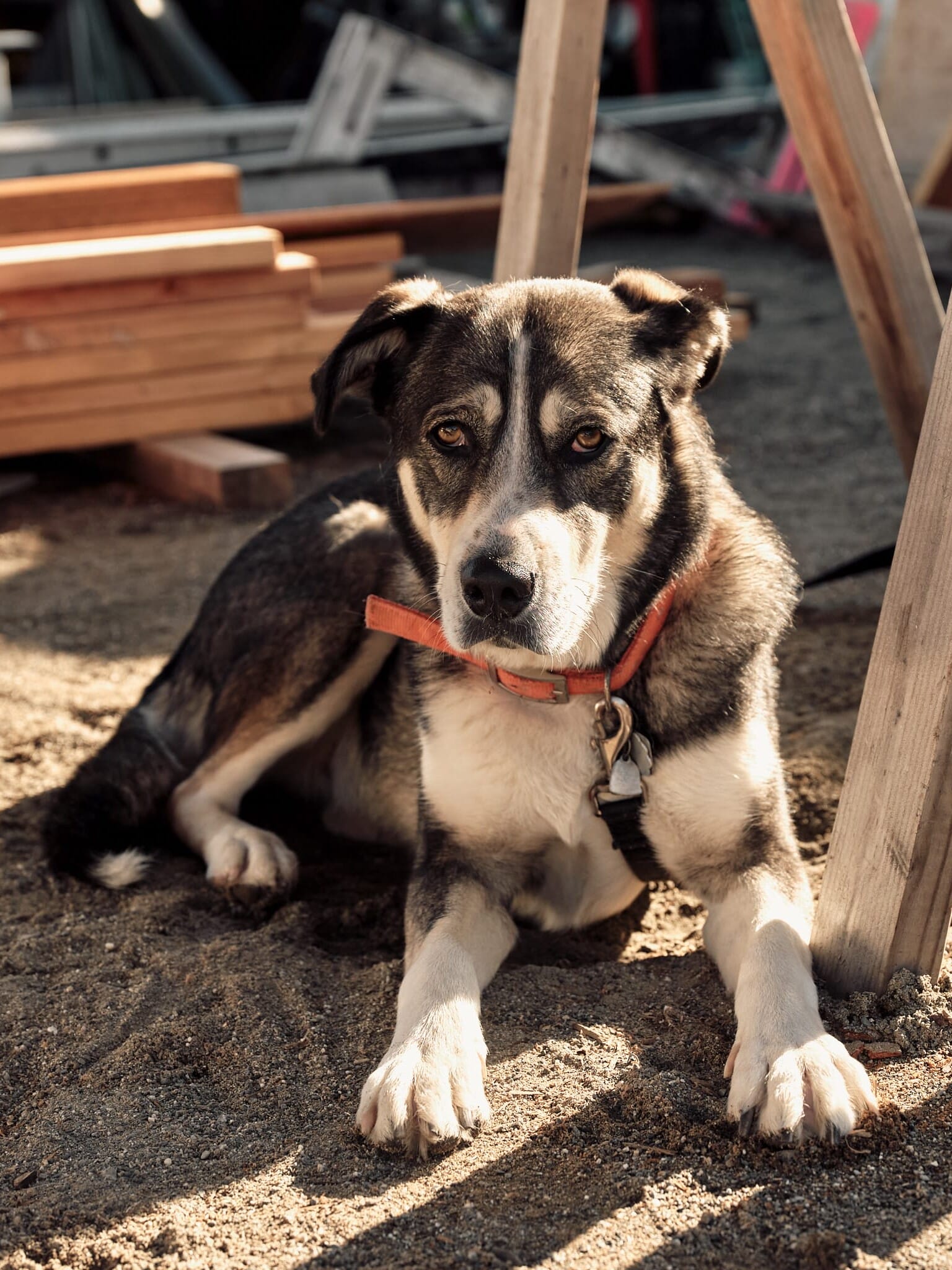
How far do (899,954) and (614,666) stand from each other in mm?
822

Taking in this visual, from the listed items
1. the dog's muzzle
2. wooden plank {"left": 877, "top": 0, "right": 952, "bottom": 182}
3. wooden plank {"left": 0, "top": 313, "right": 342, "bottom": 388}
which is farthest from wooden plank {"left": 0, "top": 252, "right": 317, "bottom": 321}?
wooden plank {"left": 877, "top": 0, "right": 952, "bottom": 182}

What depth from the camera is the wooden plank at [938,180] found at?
950 centimetres

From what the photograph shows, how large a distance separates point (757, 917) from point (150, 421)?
473 cm

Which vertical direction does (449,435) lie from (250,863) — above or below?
above

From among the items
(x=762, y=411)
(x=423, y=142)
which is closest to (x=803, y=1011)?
(x=762, y=411)

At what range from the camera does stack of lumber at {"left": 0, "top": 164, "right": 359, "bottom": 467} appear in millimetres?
6121

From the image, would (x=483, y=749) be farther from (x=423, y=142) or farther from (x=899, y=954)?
(x=423, y=142)

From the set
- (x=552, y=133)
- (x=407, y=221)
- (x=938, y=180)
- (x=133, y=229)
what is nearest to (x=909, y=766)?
(x=552, y=133)

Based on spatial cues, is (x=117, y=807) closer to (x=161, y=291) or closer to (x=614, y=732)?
(x=614, y=732)

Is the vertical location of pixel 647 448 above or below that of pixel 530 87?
below

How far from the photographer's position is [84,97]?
1397 centimetres

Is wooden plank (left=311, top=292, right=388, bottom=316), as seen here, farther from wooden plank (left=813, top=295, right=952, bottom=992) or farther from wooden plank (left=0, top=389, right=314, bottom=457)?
wooden plank (left=813, top=295, right=952, bottom=992)

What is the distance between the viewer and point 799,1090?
2213 mm

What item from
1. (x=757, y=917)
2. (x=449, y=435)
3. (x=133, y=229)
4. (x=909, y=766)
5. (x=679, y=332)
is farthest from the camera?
(x=133, y=229)
